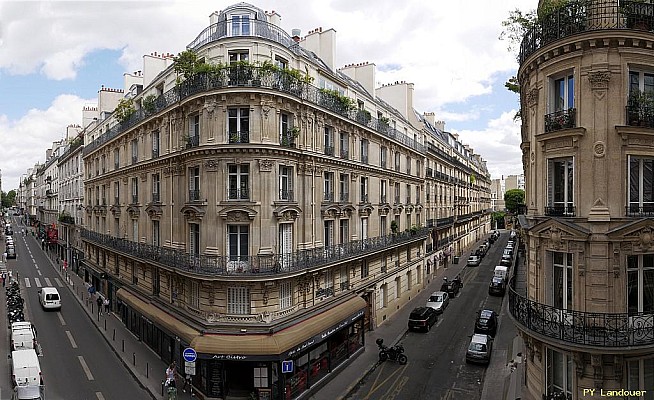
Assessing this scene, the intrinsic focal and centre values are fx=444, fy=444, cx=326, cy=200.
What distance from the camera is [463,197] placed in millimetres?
65625

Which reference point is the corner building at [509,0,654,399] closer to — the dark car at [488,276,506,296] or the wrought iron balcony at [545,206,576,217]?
the wrought iron balcony at [545,206,576,217]

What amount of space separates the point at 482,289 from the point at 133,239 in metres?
30.9

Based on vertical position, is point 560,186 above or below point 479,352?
above

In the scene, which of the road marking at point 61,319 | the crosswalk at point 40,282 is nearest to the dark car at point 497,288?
the road marking at point 61,319

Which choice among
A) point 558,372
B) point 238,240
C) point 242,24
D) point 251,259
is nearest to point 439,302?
point 251,259

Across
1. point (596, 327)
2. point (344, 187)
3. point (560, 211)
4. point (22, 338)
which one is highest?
point (344, 187)

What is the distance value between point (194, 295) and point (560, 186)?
16.8 m

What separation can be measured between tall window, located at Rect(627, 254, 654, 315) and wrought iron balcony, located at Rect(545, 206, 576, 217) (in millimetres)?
1863

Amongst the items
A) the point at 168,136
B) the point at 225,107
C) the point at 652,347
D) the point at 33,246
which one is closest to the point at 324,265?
the point at 225,107

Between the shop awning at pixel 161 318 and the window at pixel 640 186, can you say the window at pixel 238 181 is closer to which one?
the shop awning at pixel 161 318

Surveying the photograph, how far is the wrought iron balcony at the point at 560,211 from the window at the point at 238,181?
1231 cm

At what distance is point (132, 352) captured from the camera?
83.2 feet

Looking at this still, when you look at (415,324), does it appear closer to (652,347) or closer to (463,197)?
(652,347)

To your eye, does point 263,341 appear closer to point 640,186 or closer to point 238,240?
point 238,240
